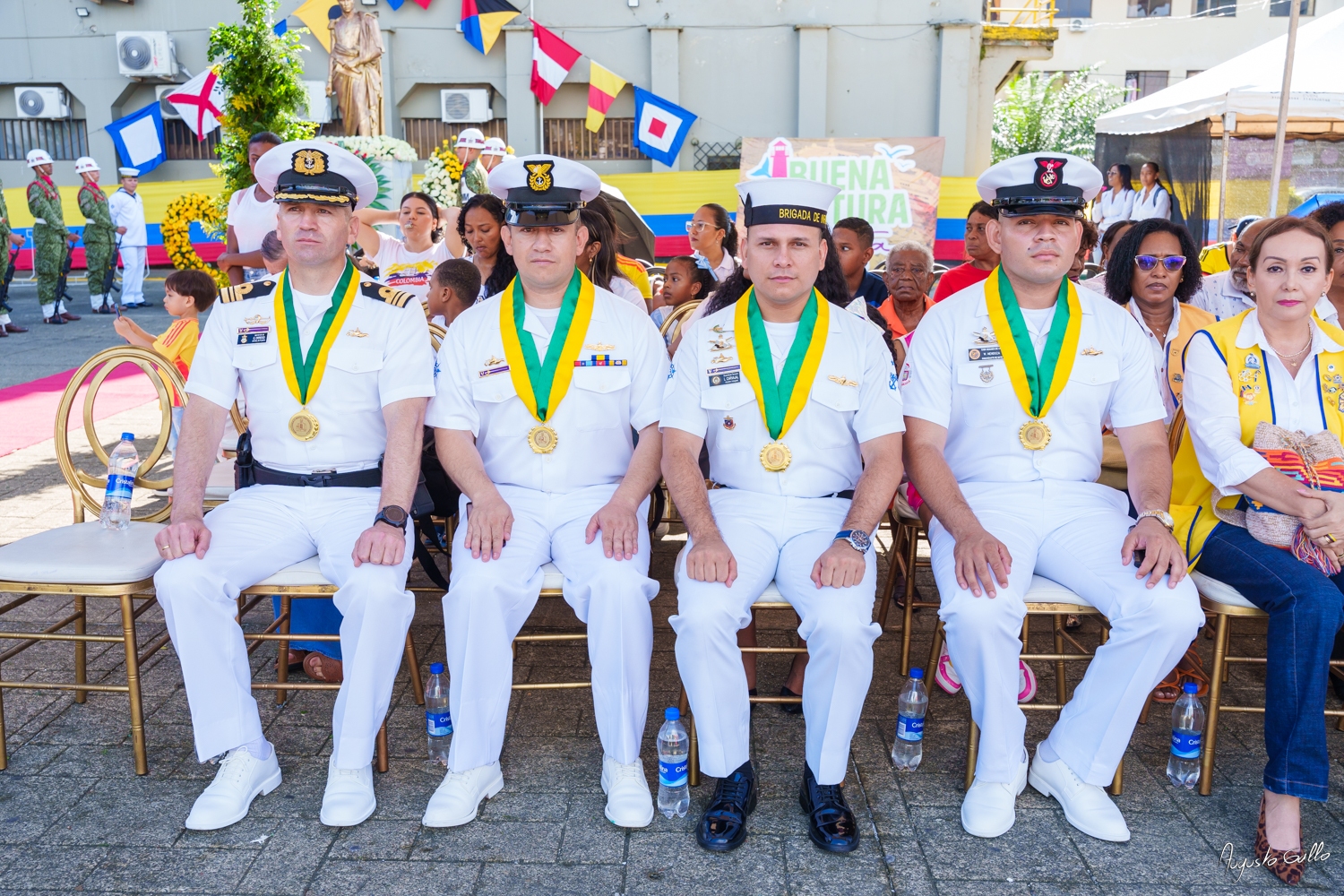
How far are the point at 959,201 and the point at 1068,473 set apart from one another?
12616mm

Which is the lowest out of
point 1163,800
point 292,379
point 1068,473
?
point 1163,800

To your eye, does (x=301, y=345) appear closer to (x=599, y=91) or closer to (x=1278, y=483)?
(x=1278, y=483)

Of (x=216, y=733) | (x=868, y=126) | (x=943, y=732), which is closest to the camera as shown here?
(x=216, y=733)

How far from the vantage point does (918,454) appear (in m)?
3.01

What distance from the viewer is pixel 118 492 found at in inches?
125

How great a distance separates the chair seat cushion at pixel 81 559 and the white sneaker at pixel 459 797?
1.03 metres

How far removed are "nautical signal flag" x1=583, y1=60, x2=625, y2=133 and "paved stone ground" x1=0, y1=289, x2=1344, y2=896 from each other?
14281 millimetres

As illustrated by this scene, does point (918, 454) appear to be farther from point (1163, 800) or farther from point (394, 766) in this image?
point (394, 766)

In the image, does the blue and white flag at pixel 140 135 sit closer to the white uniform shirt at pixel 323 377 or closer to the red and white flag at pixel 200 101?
the red and white flag at pixel 200 101

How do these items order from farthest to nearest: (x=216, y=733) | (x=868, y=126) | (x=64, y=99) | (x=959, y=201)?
(x=64, y=99)
(x=868, y=126)
(x=959, y=201)
(x=216, y=733)

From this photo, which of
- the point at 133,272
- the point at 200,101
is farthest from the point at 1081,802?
the point at 133,272

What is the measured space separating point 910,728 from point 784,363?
112 centimetres

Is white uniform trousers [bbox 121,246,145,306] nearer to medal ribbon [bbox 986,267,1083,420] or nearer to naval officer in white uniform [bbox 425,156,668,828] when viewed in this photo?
naval officer in white uniform [bbox 425,156,668,828]

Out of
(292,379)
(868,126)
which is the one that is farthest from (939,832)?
(868,126)
